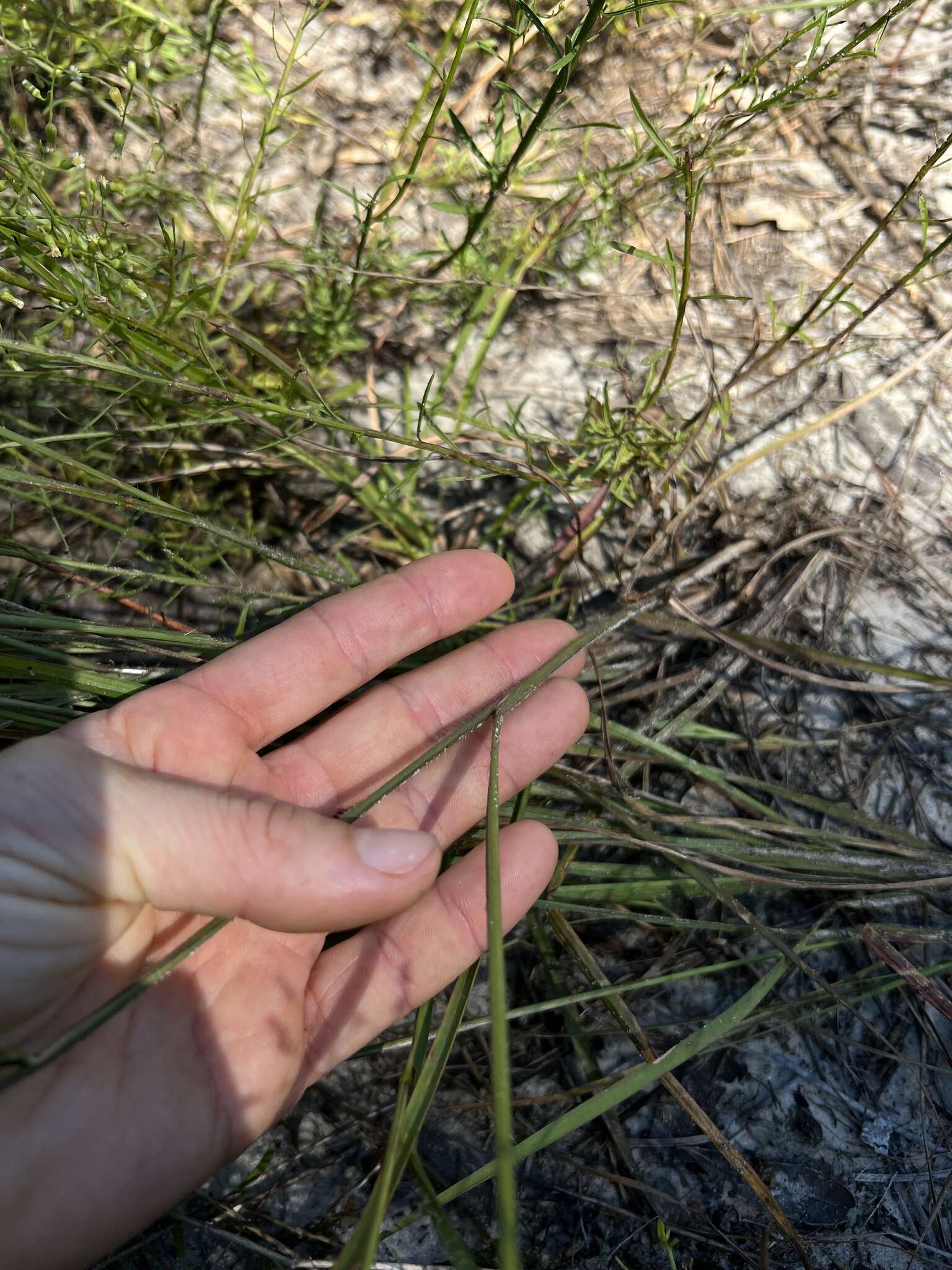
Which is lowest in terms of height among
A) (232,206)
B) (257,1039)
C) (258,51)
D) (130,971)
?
(257,1039)

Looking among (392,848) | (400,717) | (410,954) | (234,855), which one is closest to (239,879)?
(234,855)

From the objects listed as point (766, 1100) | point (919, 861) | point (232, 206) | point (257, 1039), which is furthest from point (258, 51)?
point (766, 1100)

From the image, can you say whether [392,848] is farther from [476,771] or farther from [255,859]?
[476,771]

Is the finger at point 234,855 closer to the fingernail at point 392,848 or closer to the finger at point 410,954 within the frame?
the fingernail at point 392,848

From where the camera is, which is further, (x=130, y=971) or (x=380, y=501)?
(x=380, y=501)

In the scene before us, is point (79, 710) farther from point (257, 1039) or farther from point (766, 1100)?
point (766, 1100)

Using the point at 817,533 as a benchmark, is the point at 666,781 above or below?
below

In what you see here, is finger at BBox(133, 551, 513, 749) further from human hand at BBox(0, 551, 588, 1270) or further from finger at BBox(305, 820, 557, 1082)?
finger at BBox(305, 820, 557, 1082)
